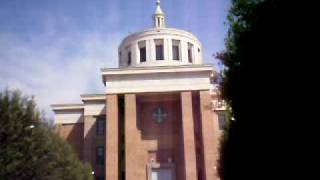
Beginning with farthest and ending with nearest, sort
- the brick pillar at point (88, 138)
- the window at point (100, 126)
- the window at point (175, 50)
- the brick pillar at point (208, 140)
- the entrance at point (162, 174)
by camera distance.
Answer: the window at point (175, 50) < the window at point (100, 126) < the brick pillar at point (88, 138) < the entrance at point (162, 174) < the brick pillar at point (208, 140)

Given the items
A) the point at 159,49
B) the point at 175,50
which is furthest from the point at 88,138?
the point at 175,50

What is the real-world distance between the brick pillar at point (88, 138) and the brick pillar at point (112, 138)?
6139 mm

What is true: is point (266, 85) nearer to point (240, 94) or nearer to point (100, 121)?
point (240, 94)

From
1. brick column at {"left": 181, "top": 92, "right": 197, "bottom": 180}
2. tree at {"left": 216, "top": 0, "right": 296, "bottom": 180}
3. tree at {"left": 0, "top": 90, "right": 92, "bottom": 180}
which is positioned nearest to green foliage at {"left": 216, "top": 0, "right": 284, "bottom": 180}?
tree at {"left": 216, "top": 0, "right": 296, "bottom": 180}

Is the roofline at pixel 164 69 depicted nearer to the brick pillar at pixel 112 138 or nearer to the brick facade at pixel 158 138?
the brick facade at pixel 158 138

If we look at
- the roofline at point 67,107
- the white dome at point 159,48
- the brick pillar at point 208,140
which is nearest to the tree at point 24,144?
the brick pillar at point 208,140

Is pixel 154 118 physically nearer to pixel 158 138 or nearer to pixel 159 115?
pixel 159 115

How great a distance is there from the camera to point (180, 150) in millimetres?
40812

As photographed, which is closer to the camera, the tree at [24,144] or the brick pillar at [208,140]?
the tree at [24,144]

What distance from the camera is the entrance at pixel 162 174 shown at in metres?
40.7

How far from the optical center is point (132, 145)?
38656 millimetres

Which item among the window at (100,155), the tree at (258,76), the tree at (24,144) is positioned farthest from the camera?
the window at (100,155)

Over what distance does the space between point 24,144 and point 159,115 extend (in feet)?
72.1

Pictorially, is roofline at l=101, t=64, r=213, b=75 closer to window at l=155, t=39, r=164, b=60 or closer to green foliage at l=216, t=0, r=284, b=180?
window at l=155, t=39, r=164, b=60
